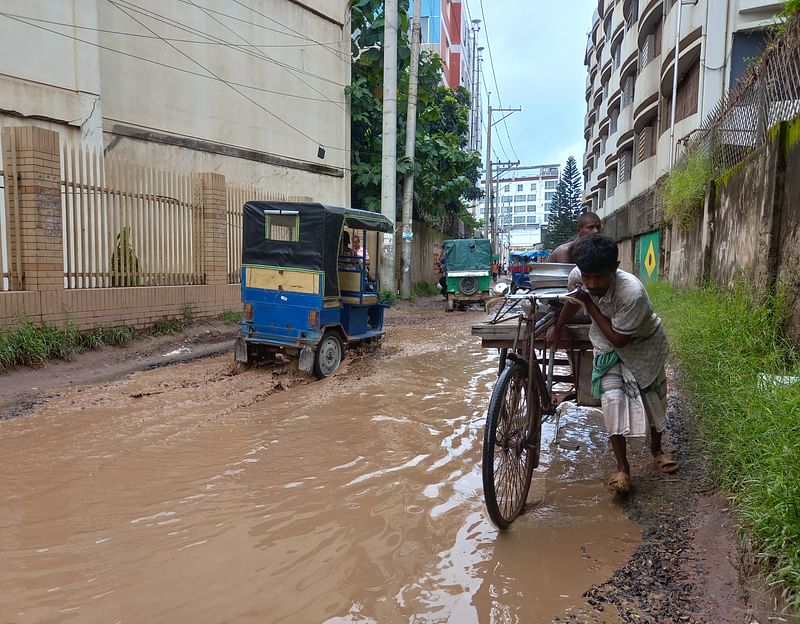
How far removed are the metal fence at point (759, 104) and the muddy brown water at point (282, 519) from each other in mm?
3683

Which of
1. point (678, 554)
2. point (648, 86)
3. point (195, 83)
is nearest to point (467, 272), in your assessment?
point (195, 83)

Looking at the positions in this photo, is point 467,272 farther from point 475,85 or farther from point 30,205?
point 475,85

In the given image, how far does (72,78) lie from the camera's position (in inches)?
387

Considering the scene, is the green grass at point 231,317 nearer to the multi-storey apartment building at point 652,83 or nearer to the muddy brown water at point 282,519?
the muddy brown water at point 282,519

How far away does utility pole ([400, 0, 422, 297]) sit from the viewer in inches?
723

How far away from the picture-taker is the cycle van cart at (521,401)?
312 centimetres

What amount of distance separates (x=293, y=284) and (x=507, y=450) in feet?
16.0

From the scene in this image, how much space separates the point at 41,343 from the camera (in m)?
7.25

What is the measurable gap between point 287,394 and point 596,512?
4077 millimetres

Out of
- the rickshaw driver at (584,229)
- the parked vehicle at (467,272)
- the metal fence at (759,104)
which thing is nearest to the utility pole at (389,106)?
the parked vehicle at (467,272)

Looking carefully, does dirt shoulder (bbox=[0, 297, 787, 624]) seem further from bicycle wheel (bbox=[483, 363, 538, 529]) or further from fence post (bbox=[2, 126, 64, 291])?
fence post (bbox=[2, 126, 64, 291])

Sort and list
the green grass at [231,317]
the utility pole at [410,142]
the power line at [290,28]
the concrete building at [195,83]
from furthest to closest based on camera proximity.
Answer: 1. the utility pole at [410,142]
2. the power line at [290,28]
3. the green grass at [231,317]
4. the concrete building at [195,83]

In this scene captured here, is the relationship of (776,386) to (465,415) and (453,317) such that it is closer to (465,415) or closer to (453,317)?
(465,415)

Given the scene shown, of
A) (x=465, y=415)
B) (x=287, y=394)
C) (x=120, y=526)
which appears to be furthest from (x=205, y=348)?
(x=120, y=526)
